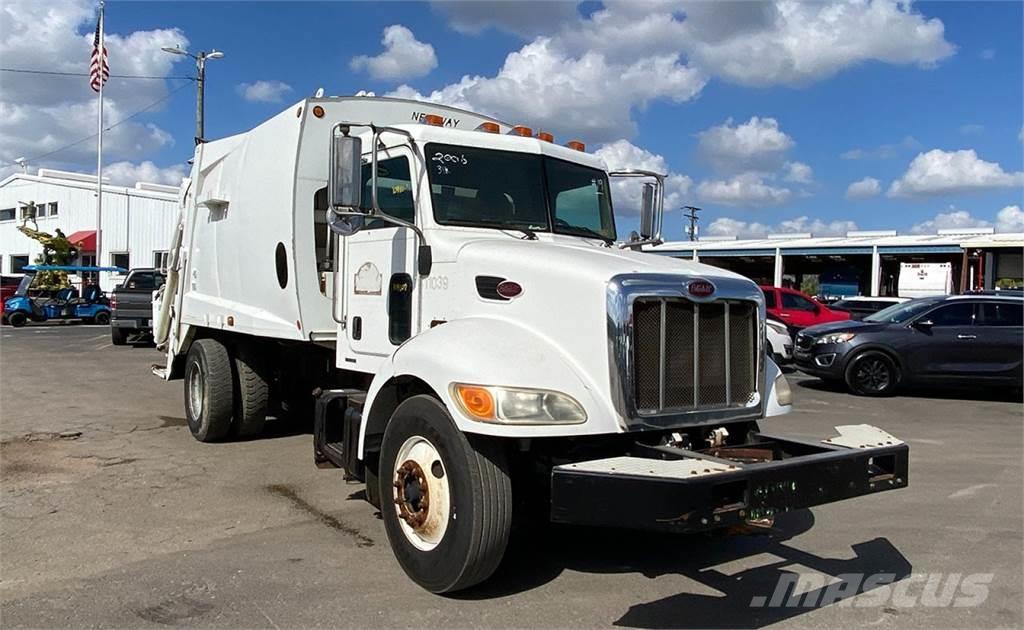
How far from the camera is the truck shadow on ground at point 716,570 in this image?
4137 mm

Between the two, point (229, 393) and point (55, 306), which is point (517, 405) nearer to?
point (229, 393)

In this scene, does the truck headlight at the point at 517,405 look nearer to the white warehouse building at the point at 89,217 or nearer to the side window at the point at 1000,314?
the side window at the point at 1000,314

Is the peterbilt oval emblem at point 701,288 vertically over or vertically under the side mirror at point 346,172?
under

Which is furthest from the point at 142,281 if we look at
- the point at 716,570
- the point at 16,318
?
the point at 716,570

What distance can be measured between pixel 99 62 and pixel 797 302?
27.3 meters

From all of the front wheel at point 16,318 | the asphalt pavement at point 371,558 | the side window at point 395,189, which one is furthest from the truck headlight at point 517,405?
the front wheel at point 16,318

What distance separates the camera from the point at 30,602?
13.7 ft

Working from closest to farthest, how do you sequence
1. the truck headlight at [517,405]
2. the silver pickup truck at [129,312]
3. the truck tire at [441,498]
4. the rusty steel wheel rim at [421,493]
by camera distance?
the truck headlight at [517,405] < the truck tire at [441,498] < the rusty steel wheel rim at [421,493] < the silver pickup truck at [129,312]

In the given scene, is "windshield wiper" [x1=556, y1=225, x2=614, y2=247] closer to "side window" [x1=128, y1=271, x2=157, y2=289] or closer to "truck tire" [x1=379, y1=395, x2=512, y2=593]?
"truck tire" [x1=379, y1=395, x2=512, y2=593]

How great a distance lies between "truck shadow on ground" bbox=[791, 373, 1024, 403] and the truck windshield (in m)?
8.94

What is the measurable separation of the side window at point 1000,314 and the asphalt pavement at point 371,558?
526 cm

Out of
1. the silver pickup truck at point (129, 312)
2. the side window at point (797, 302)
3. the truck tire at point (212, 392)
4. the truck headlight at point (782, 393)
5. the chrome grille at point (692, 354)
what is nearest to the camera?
the chrome grille at point (692, 354)

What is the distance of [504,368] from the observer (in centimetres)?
399

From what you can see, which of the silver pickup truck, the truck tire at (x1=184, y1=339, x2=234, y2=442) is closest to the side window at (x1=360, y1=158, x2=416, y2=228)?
the truck tire at (x1=184, y1=339, x2=234, y2=442)
